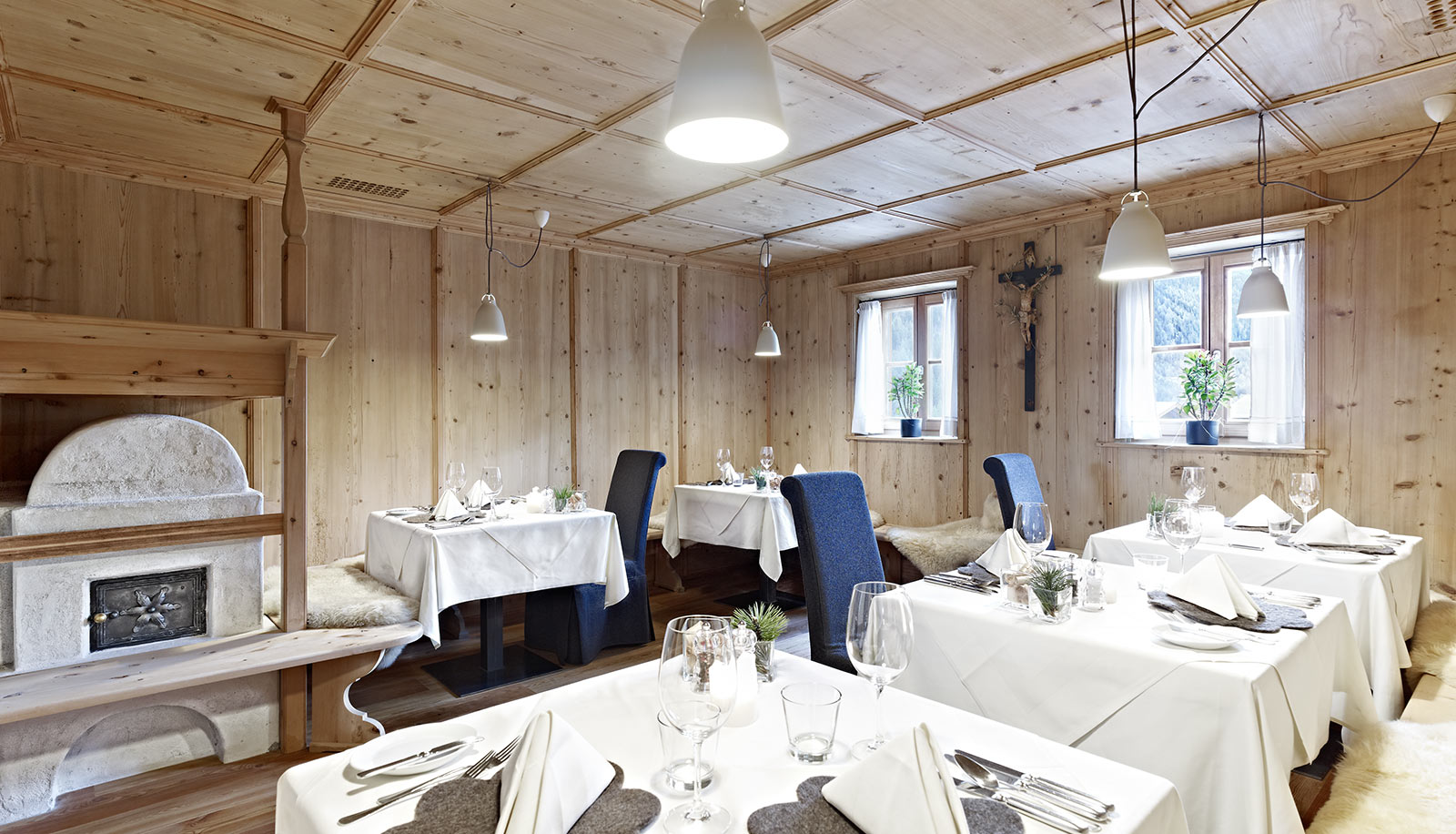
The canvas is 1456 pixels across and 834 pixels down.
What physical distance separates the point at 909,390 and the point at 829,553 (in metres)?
3.59

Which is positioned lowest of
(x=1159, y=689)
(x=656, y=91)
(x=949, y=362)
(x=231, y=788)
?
(x=231, y=788)

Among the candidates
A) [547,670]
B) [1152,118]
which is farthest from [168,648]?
[1152,118]

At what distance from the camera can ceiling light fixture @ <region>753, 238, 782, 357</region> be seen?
5.40 metres

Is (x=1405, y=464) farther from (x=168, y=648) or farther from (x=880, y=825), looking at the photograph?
(x=168, y=648)

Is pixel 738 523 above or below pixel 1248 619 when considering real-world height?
below

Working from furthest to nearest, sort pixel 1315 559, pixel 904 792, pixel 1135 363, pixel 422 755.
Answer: pixel 1135 363 < pixel 1315 559 < pixel 422 755 < pixel 904 792

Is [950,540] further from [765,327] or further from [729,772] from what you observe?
[729,772]

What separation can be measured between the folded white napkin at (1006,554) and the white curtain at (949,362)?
3279 millimetres

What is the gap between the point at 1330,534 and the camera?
8.52ft

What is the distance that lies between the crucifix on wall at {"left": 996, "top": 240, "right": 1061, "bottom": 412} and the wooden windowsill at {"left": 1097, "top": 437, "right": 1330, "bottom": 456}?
57 cm

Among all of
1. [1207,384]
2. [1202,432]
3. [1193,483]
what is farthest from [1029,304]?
[1193,483]

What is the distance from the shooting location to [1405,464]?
3520 mm

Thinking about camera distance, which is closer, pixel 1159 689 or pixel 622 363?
pixel 1159 689

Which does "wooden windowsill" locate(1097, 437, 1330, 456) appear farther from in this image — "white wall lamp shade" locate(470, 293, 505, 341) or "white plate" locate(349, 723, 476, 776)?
"white plate" locate(349, 723, 476, 776)
